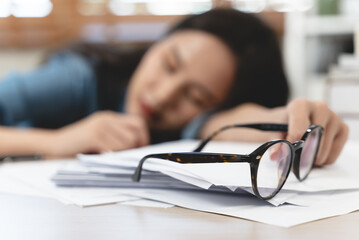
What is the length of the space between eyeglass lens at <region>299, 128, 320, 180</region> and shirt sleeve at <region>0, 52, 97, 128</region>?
0.81 meters

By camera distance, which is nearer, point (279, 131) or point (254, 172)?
point (254, 172)

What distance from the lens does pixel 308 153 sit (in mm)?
411

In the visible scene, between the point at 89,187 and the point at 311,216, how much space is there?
0.23 metres

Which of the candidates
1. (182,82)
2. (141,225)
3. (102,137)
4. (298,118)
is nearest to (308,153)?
(298,118)

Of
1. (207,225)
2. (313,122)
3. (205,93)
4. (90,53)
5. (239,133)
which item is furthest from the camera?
(90,53)

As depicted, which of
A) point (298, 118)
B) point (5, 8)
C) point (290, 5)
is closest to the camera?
point (298, 118)

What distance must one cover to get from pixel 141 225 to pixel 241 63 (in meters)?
0.86

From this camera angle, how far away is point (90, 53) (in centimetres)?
138

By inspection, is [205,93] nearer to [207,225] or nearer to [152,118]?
[152,118]

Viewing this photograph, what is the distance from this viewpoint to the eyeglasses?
336 millimetres

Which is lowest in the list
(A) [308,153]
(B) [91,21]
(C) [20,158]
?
(C) [20,158]

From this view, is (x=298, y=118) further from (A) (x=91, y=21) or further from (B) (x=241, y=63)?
(A) (x=91, y=21)

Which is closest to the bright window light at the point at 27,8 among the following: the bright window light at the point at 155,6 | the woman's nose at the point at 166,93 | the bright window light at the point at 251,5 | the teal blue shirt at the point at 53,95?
the bright window light at the point at 155,6

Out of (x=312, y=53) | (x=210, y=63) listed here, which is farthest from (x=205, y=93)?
(x=312, y=53)
